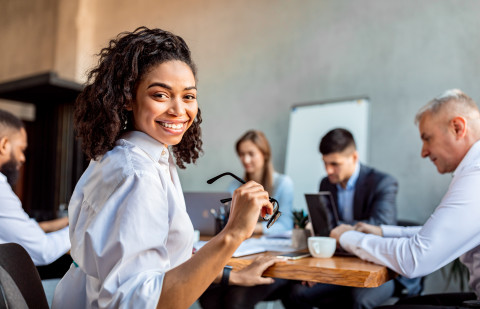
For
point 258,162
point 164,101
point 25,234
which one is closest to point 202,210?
point 25,234

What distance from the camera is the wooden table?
1.46 metres

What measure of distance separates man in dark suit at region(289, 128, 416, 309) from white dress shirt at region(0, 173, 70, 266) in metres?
1.41

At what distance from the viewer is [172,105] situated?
3.60 feet

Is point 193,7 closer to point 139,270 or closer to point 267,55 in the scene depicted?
point 267,55

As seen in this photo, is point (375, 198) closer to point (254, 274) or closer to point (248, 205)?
point (254, 274)

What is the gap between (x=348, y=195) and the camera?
9.98ft

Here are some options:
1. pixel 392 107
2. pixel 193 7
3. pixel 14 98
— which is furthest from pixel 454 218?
pixel 14 98

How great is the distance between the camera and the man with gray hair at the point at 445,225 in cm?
155

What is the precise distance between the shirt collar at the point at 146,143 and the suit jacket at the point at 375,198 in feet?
6.04

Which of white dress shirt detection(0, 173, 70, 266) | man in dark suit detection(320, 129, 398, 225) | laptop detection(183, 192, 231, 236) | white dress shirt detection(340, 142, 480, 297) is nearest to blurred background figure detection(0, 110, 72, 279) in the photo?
white dress shirt detection(0, 173, 70, 266)

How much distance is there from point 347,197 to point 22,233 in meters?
2.09

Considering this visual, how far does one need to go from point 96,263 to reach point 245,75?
156 inches

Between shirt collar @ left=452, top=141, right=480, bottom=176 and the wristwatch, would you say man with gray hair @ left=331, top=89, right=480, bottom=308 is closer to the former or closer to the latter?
shirt collar @ left=452, top=141, right=480, bottom=176

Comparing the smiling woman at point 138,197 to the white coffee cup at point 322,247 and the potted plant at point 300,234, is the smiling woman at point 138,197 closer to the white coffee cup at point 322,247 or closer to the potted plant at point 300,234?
the white coffee cup at point 322,247
